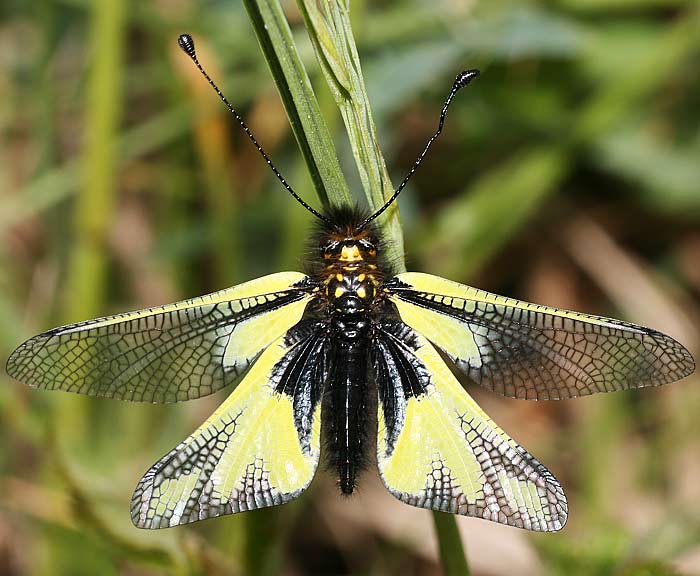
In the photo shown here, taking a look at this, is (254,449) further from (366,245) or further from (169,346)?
(366,245)

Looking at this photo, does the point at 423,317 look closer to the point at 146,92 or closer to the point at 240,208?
the point at 240,208

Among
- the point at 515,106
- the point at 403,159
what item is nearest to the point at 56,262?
the point at 403,159

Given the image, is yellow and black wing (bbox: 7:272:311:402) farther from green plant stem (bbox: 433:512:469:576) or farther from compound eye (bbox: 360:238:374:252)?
green plant stem (bbox: 433:512:469:576)

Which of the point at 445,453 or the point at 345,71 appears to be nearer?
the point at 345,71

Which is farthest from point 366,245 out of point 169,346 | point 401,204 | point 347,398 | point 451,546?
point 401,204

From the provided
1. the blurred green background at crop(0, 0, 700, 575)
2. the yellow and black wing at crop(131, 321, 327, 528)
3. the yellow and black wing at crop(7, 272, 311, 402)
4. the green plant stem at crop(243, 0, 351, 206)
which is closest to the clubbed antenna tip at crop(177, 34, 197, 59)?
the green plant stem at crop(243, 0, 351, 206)

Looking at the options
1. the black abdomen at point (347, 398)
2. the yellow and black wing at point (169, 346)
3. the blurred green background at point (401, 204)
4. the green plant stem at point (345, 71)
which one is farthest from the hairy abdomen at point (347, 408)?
the blurred green background at point (401, 204)

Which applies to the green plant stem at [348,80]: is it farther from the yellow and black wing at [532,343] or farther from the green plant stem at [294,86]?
the yellow and black wing at [532,343]
